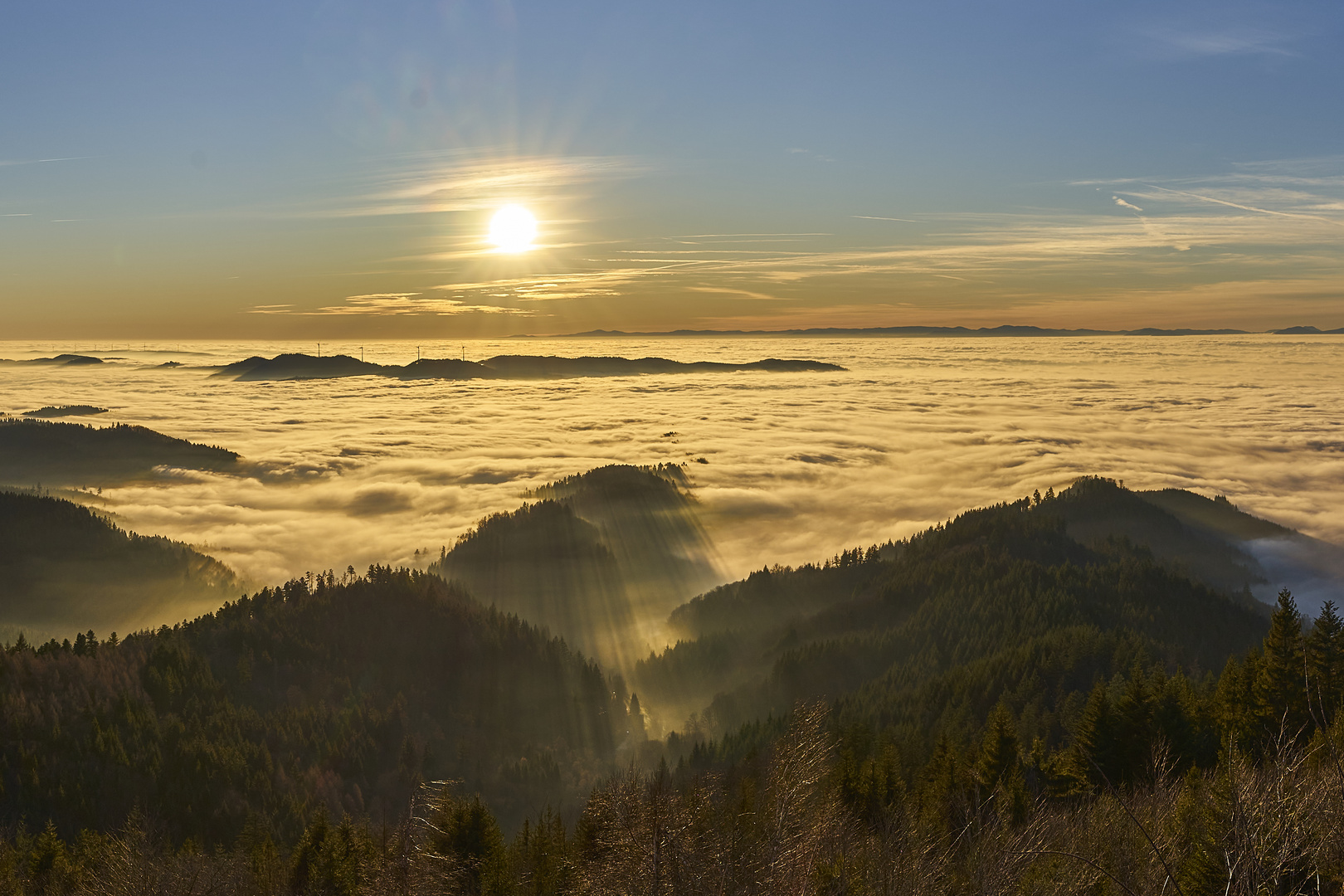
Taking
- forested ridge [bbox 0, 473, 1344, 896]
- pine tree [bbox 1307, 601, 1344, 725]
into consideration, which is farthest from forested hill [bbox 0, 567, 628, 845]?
pine tree [bbox 1307, 601, 1344, 725]

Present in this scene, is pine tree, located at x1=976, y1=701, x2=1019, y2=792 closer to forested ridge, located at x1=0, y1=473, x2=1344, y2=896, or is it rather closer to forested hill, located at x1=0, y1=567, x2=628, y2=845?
forested ridge, located at x1=0, y1=473, x2=1344, y2=896

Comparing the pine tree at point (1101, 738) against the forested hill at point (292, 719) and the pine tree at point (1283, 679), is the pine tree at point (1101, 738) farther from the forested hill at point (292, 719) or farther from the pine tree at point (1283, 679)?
the forested hill at point (292, 719)

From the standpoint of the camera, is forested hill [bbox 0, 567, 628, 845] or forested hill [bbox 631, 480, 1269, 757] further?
forested hill [bbox 0, 567, 628, 845]

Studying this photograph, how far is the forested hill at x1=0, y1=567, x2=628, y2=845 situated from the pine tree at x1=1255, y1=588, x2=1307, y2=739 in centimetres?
10577

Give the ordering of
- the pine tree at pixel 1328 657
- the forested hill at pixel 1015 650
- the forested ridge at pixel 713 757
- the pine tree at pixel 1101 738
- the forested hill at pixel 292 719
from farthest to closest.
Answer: the forested hill at pixel 292 719 → the forested hill at pixel 1015 650 → the pine tree at pixel 1328 657 → the pine tree at pixel 1101 738 → the forested ridge at pixel 713 757

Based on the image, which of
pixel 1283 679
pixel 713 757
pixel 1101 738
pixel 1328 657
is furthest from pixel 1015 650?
pixel 1101 738

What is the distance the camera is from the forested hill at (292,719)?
391ft

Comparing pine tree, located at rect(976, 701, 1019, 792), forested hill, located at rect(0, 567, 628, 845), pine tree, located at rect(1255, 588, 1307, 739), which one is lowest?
forested hill, located at rect(0, 567, 628, 845)

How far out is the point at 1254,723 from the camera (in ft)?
196

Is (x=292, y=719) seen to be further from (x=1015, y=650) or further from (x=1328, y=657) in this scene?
(x=1328, y=657)

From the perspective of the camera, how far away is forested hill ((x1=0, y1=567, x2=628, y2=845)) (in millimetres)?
119312

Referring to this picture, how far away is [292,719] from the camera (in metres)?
151

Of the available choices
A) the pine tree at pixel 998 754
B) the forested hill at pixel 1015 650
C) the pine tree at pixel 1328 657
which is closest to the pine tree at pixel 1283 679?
the pine tree at pixel 1328 657

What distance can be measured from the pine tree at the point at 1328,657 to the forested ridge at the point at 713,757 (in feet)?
0.98
